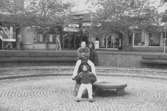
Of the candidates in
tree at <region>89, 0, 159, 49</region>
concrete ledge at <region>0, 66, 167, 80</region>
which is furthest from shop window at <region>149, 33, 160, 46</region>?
concrete ledge at <region>0, 66, 167, 80</region>

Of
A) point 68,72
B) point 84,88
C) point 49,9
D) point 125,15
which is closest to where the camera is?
point 84,88

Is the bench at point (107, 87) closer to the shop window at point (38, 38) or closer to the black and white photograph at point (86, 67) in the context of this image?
the black and white photograph at point (86, 67)

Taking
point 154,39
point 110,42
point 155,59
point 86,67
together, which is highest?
point 154,39

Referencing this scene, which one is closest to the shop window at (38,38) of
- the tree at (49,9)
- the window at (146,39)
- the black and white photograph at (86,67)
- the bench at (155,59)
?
the black and white photograph at (86,67)

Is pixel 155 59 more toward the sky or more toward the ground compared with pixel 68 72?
more toward the sky

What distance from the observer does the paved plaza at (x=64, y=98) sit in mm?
8055

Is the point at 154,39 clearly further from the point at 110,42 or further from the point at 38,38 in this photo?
the point at 38,38

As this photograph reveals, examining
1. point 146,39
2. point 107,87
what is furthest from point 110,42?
point 107,87

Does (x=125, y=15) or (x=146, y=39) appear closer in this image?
(x=125, y=15)

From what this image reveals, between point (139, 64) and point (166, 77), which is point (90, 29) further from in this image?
point (166, 77)

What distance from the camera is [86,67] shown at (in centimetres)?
905

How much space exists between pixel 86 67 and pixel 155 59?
32.2 feet

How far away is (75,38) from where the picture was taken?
37344mm

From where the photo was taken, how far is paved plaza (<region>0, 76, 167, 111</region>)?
26.4 feet
